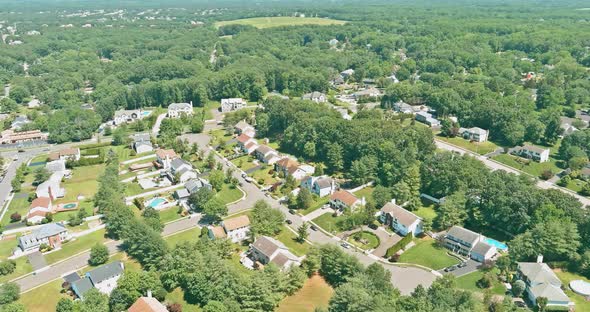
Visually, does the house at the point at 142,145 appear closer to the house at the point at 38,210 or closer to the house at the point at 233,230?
the house at the point at 38,210

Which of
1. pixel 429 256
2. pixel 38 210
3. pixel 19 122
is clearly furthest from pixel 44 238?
pixel 19 122

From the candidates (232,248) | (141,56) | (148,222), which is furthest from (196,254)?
(141,56)

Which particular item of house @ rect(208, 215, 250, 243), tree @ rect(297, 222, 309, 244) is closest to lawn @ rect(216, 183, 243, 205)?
house @ rect(208, 215, 250, 243)

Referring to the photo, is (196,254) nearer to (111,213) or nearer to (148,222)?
(148,222)

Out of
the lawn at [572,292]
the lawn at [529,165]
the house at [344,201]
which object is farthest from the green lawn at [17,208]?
the lawn at [529,165]

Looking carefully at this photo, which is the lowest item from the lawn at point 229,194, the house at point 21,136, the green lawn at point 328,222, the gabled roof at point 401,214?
the house at point 21,136

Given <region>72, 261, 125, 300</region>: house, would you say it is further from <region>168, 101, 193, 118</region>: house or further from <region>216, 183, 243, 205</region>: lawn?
<region>168, 101, 193, 118</region>: house
